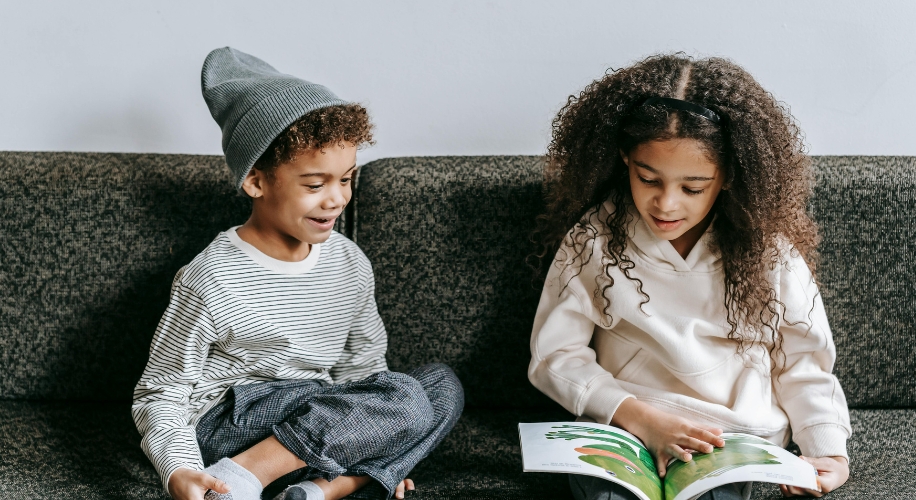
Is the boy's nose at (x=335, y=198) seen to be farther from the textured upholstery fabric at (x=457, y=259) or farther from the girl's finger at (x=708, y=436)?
the girl's finger at (x=708, y=436)

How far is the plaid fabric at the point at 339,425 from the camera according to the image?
1139 millimetres

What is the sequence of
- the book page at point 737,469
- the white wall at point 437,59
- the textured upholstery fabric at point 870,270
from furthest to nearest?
the white wall at point 437,59 < the textured upholstery fabric at point 870,270 < the book page at point 737,469

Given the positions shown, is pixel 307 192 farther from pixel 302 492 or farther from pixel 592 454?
pixel 592 454

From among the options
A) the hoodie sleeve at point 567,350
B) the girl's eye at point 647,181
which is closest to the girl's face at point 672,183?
the girl's eye at point 647,181

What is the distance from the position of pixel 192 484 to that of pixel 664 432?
2.19ft

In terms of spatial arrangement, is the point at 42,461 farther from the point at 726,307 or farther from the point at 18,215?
the point at 726,307

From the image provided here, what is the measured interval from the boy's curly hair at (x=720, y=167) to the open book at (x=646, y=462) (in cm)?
22

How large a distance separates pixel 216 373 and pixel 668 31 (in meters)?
1.00

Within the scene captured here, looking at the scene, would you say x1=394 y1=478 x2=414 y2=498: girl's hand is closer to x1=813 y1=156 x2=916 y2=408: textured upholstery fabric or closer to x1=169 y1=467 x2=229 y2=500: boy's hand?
x1=169 y1=467 x2=229 y2=500: boy's hand

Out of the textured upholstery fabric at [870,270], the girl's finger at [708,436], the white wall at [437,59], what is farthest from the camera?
the white wall at [437,59]

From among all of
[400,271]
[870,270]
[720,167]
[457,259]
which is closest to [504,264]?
[457,259]

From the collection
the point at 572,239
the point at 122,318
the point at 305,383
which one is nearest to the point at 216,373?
the point at 305,383

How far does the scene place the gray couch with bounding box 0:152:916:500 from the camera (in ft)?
4.45

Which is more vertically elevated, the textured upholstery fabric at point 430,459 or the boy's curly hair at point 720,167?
the boy's curly hair at point 720,167
